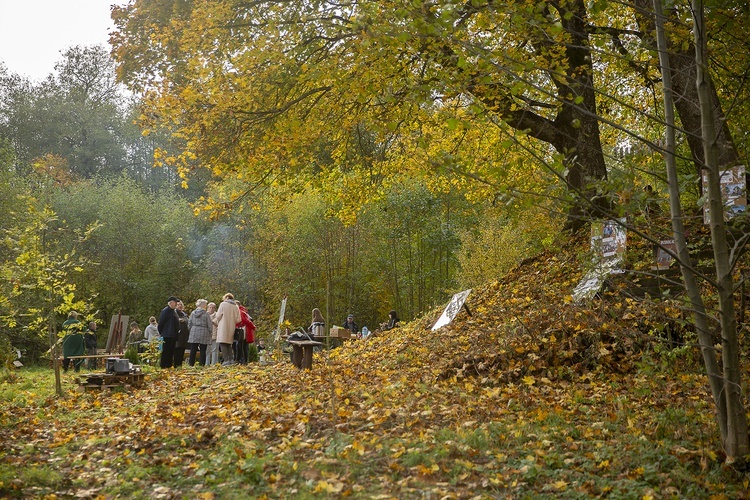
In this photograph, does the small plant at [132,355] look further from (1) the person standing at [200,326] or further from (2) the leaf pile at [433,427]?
(2) the leaf pile at [433,427]

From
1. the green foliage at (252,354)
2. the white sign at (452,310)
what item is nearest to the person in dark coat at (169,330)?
the green foliage at (252,354)

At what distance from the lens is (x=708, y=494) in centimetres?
575

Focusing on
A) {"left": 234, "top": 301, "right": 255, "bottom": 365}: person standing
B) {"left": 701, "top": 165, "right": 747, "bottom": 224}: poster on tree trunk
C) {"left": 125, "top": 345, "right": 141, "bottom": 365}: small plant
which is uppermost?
{"left": 701, "top": 165, "right": 747, "bottom": 224}: poster on tree trunk

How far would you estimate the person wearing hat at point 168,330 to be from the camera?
1670cm

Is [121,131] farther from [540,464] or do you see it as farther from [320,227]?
[540,464]

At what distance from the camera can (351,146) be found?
17.3 metres

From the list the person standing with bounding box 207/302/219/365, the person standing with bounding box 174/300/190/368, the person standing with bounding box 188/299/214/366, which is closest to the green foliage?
the person standing with bounding box 207/302/219/365

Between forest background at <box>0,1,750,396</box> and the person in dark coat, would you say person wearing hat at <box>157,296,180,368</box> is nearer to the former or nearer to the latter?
the person in dark coat

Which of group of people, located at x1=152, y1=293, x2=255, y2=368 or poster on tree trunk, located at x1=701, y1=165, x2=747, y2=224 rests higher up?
poster on tree trunk, located at x1=701, y1=165, x2=747, y2=224

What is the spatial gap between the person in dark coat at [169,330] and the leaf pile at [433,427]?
3.98 meters

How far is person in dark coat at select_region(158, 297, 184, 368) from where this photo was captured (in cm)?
1670

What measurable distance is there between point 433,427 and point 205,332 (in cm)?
1132

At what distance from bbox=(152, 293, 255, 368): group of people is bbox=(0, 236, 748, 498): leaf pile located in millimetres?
A: 4161

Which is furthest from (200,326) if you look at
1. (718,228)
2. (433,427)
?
(718,228)
